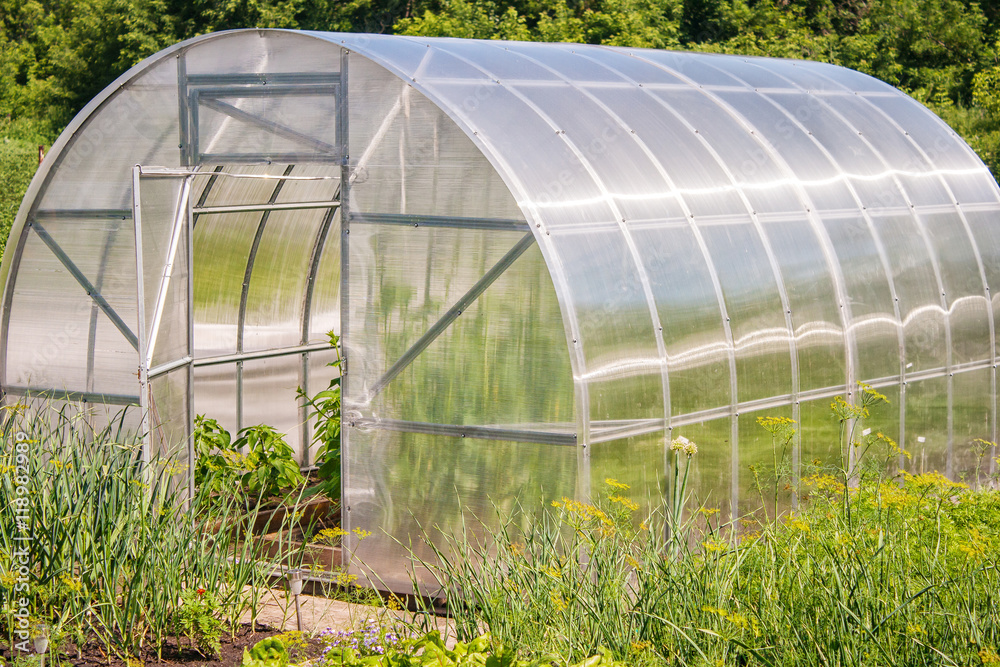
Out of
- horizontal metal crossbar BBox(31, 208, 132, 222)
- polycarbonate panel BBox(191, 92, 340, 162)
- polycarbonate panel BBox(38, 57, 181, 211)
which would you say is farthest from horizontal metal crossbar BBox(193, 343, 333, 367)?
polycarbonate panel BBox(191, 92, 340, 162)

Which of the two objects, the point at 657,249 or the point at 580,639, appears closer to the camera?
the point at 580,639

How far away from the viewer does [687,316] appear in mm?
7066

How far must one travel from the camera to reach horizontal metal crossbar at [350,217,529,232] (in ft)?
21.8

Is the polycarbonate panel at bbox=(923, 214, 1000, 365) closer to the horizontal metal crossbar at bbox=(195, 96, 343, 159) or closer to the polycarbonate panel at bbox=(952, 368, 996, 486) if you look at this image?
the polycarbonate panel at bbox=(952, 368, 996, 486)

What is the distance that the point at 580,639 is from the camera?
462 centimetres

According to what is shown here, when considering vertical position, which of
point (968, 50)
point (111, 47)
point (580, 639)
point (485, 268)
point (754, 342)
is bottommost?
point (580, 639)

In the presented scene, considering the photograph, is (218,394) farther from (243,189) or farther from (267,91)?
(267,91)

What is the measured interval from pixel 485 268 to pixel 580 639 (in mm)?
2708

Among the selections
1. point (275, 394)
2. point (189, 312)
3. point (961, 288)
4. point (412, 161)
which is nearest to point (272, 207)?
point (275, 394)

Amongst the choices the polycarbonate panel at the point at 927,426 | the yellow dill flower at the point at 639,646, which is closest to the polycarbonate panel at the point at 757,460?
the polycarbonate panel at the point at 927,426

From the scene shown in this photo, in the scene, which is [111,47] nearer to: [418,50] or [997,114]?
[997,114]

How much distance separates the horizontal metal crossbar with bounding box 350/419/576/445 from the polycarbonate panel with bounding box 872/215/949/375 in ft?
11.5

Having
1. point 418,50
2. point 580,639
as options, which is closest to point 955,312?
point 418,50

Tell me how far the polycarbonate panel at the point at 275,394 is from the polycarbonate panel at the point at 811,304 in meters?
4.70
